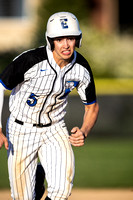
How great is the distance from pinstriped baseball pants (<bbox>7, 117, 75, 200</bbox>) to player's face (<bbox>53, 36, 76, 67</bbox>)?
738mm

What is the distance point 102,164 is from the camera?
31.9 ft

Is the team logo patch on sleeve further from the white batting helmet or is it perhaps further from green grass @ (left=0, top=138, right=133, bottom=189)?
green grass @ (left=0, top=138, right=133, bottom=189)

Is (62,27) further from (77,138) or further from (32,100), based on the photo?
(77,138)

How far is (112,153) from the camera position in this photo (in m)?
10.6

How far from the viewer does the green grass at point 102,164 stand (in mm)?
8281

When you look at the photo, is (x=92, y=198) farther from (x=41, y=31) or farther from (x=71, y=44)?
(x=41, y=31)

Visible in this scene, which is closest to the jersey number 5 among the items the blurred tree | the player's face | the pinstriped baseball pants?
the pinstriped baseball pants

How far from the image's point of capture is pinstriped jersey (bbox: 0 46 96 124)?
5.13 m

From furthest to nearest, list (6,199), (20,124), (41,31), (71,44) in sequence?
(41,31)
(6,199)
(20,124)
(71,44)

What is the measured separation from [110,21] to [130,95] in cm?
737

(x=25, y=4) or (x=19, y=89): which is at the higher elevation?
(x=19, y=89)

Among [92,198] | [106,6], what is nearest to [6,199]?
[92,198]

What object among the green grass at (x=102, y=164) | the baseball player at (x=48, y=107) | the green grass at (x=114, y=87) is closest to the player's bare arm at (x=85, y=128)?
the baseball player at (x=48, y=107)

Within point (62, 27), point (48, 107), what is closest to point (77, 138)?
point (48, 107)
